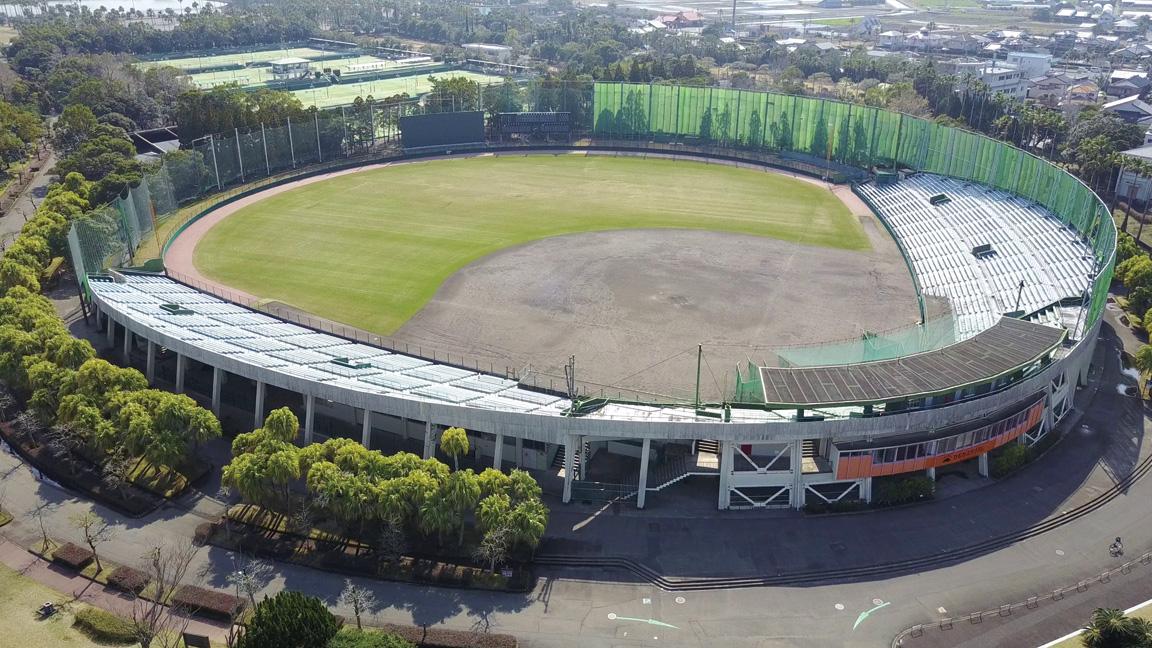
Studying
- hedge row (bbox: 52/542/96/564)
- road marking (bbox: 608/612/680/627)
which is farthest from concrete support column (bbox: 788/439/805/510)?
hedge row (bbox: 52/542/96/564)

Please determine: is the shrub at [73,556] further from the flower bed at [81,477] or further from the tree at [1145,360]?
the tree at [1145,360]

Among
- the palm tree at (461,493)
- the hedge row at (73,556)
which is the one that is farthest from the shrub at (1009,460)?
the hedge row at (73,556)

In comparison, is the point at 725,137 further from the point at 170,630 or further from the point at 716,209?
the point at 170,630

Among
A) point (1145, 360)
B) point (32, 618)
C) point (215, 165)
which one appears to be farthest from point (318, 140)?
point (1145, 360)

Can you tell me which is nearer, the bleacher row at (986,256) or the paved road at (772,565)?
the paved road at (772,565)

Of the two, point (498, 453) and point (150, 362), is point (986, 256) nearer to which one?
point (498, 453)

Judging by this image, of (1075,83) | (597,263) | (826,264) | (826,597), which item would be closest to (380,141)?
(597,263)

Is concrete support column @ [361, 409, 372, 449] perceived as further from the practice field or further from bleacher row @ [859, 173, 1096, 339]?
the practice field
